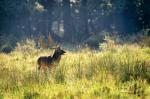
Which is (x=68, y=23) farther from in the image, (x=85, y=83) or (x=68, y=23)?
(x=85, y=83)

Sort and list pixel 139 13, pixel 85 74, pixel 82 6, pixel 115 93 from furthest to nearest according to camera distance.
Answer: pixel 82 6
pixel 139 13
pixel 85 74
pixel 115 93

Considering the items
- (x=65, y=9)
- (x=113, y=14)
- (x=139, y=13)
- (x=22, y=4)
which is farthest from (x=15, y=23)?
(x=139, y=13)

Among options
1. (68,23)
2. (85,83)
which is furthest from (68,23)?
(85,83)

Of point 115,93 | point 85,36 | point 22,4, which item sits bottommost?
point 115,93

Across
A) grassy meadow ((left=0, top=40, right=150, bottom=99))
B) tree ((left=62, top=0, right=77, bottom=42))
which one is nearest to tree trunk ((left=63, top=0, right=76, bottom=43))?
tree ((left=62, top=0, right=77, bottom=42))

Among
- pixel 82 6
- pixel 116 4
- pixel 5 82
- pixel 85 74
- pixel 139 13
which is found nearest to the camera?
pixel 5 82

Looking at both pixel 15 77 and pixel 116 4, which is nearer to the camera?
pixel 15 77

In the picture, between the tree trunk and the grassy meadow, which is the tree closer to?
the tree trunk

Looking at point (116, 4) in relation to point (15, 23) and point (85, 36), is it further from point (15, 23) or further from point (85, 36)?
point (15, 23)

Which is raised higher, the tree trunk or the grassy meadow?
the tree trunk

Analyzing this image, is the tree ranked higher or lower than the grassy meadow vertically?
higher

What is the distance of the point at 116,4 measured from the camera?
38812 millimetres

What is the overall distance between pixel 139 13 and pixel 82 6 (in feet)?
31.5

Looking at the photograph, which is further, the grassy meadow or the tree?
the tree
